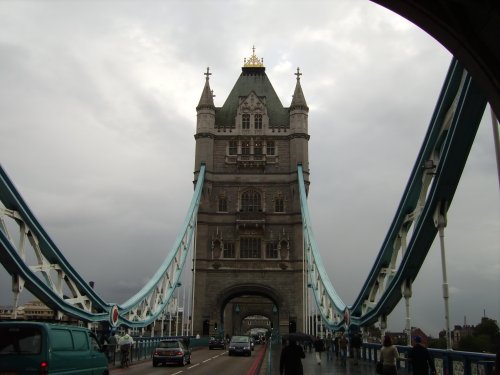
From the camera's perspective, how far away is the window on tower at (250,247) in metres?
53.2

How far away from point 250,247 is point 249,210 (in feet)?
11.9

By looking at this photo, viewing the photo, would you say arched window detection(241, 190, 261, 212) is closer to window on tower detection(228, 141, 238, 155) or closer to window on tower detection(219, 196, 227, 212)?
window on tower detection(219, 196, 227, 212)

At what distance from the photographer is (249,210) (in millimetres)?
54500

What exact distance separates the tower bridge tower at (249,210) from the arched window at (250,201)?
10 cm

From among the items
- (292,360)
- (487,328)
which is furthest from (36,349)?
(487,328)

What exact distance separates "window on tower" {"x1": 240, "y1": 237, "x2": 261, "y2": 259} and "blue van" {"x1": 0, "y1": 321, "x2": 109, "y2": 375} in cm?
4275

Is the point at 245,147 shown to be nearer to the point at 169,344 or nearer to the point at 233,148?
the point at 233,148

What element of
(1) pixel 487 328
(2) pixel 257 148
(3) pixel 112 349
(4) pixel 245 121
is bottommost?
(3) pixel 112 349

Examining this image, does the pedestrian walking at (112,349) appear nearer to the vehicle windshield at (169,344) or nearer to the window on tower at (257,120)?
the vehicle windshield at (169,344)

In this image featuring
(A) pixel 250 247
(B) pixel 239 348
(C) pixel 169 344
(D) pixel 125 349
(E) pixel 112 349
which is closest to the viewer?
(D) pixel 125 349

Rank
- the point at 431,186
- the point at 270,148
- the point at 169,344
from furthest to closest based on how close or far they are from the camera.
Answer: the point at 270,148, the point at 169,344, the point at 431,186

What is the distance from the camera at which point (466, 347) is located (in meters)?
27.5

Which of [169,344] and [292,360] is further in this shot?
[169,344]

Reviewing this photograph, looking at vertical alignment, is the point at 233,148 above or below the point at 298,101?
below
